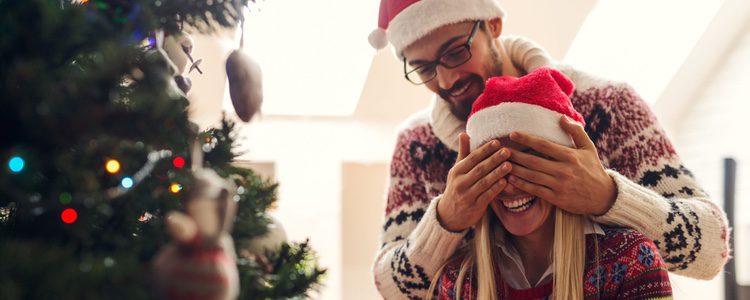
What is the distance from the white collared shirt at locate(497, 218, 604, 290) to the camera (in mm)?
1074

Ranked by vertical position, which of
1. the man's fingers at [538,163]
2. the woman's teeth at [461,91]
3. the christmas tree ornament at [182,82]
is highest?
the woman's teeth at [461,91]

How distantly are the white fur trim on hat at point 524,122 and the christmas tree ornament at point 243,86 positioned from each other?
1.59 feet

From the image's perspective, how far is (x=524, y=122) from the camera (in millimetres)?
1048

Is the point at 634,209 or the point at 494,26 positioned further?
the point at 494,26

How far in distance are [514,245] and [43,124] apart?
0.81m

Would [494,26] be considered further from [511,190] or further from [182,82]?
[182,82]

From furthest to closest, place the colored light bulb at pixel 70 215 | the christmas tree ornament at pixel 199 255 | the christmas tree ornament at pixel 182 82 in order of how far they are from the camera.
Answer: the christmas tree ornament at pixel 182 82, the colored light bulb at pixel 70 215, the christmas tree ornament at pixel 199 255

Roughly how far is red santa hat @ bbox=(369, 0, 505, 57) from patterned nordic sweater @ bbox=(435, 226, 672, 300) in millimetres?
477

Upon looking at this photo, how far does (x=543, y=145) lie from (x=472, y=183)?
0.11 metres

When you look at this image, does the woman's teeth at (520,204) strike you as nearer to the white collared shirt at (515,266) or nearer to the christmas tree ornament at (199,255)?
the white collared shirt at (515,266)

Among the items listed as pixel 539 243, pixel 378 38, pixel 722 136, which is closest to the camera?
pixel 539 243

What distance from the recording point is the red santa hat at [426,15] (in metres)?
1.34

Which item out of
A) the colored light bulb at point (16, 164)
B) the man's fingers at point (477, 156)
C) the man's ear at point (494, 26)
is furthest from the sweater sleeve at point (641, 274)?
the colored light bulb at point (16, 164)

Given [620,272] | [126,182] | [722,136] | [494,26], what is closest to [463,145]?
[620,272]
